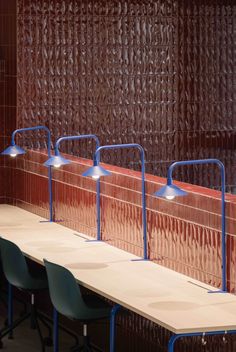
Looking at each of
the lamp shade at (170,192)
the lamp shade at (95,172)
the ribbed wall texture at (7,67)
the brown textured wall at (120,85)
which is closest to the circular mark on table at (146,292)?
the lamp shade at (170,192)

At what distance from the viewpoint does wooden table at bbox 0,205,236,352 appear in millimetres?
5496

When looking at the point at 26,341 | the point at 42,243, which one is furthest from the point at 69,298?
the point at 26,341

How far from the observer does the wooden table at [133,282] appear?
5.50 m

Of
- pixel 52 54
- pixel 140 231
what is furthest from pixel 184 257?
pixel 52 54

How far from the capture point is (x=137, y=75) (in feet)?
32.2

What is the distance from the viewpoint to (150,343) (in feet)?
23.3

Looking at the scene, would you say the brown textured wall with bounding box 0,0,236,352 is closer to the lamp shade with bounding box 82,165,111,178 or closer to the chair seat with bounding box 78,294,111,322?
the lamp shade with bounding box 82,165,111,178

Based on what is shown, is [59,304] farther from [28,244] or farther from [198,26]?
[198,26]

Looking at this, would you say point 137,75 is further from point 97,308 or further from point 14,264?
point 97,308

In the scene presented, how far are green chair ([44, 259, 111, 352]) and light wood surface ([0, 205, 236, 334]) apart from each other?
0.26ft

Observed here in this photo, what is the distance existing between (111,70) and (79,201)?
1903mm

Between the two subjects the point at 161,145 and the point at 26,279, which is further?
the point at 161,145

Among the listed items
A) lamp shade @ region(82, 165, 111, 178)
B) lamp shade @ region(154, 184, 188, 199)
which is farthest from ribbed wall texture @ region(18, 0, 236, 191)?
lamp shade @ region(154, 184, 188, 199)

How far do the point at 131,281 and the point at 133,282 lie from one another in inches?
1.0
